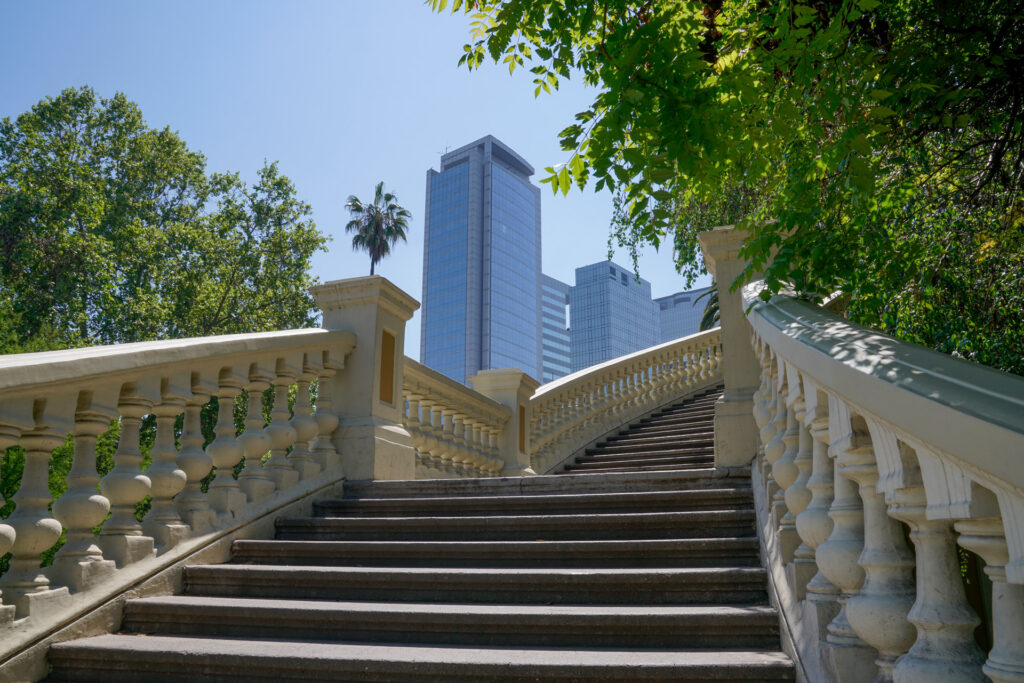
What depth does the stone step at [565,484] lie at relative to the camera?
475 centimetres

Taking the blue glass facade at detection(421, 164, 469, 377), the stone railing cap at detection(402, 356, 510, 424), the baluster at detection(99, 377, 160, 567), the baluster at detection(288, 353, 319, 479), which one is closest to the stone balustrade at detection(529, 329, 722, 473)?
the stone railing cap at detection(402, 356, 510, 424)

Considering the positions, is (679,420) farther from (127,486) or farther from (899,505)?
(899,505)

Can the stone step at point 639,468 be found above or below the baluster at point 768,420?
below

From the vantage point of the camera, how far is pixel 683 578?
3.42 m

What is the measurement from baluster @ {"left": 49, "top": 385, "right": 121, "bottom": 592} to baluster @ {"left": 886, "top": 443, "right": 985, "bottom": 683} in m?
3.47

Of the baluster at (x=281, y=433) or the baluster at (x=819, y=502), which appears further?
the baluster at (x=281, y=433)

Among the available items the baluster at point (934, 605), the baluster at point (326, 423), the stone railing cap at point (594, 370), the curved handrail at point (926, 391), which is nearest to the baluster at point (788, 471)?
the curved handrail at point (926, 391)

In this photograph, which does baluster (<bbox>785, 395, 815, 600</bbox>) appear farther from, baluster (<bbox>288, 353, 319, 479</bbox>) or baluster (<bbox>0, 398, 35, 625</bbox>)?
baluster (<bbox>288, 353, 319, 479</bbox>)

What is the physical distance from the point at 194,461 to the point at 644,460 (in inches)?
226

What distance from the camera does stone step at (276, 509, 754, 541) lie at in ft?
13.4

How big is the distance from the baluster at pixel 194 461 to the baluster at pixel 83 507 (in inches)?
25.1

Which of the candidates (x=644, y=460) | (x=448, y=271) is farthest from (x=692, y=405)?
(x=448, y=271)

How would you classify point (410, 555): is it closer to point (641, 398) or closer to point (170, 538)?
point (170, 538)

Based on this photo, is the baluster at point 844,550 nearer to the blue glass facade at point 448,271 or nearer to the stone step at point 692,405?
the stone step at point 692,405
